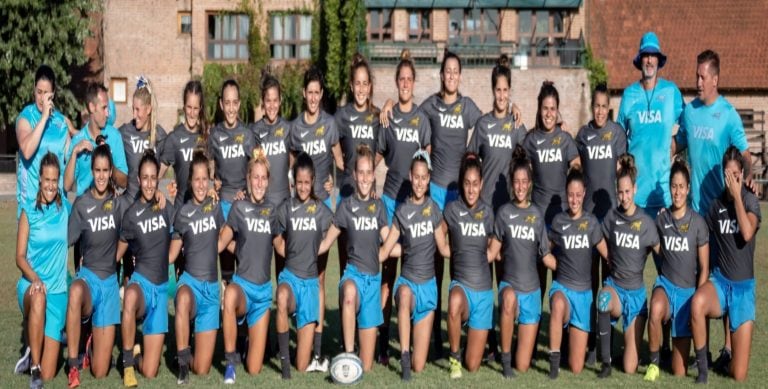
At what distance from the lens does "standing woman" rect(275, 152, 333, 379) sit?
858 centimetres

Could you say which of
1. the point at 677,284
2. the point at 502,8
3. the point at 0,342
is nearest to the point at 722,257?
the point at 677,284

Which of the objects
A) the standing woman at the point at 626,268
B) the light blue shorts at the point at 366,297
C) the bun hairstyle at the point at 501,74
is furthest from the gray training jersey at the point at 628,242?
the light blue shorts at the point at 366,297

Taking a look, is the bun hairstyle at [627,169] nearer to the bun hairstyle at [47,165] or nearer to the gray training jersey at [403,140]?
the gray training jersey at [403,140]

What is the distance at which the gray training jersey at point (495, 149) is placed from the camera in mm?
9195

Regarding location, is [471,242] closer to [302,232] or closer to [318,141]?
[302,232]

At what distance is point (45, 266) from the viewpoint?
846cm

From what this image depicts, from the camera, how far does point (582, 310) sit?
8.56 meters

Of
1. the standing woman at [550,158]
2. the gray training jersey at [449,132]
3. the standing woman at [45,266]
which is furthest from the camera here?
the gray training jersey at [449,132]

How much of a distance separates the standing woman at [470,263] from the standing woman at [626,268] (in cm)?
100

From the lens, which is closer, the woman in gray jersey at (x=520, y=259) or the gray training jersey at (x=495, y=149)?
the woman in gray jersey at (x=520, y=259)

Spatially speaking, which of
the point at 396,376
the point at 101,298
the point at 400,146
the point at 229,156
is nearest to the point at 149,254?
the point at 101,298

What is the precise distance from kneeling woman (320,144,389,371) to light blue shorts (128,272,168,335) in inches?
58.4

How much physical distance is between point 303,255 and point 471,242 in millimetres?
1471

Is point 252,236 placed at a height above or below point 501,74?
below
